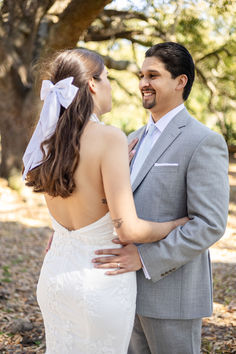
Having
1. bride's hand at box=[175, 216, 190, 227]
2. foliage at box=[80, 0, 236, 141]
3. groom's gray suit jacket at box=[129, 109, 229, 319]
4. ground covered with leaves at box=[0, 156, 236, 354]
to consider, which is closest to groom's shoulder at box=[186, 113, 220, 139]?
groom's gray suit jacket at box=[129, 109, 229, 319]

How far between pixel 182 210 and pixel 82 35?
8576 mm

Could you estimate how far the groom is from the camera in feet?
6.78

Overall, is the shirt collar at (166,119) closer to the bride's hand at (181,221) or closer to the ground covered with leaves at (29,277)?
the bride's hand at (181,221)

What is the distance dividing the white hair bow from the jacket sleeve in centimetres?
64

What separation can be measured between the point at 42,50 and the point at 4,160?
2.67m

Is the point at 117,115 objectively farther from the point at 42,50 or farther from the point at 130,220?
the point at 130,220

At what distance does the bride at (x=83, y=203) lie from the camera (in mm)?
1847

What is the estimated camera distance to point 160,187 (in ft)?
7.24

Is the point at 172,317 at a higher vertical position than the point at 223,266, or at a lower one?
higher

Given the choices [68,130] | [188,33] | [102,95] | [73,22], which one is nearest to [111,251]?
[68,130]

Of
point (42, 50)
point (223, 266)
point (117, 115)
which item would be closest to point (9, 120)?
point (42, 50)

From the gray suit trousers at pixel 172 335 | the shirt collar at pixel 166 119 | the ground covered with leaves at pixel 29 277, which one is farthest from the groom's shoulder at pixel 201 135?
the ground covered with leaves at pixel 29 277

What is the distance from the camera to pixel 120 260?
6.57 feet

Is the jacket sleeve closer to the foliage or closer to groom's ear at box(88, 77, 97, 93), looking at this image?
groom's ear at box(88, 77, 97, 93)
